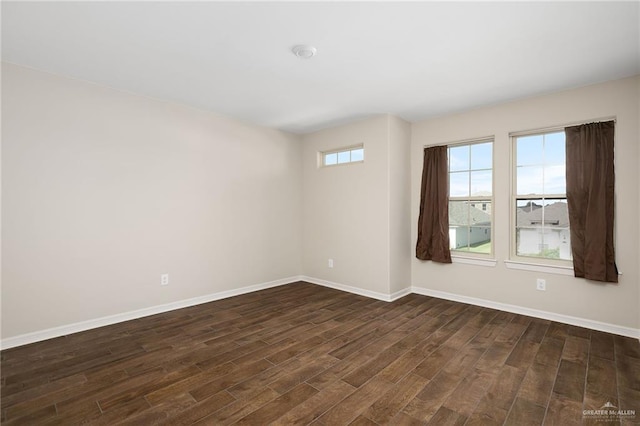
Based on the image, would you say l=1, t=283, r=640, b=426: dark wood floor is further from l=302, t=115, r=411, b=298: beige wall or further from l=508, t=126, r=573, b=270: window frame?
l=302, t=115, r=411, b=298: beige wall

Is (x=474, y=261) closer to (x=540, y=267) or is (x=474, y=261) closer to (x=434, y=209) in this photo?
(x=540, y=267)

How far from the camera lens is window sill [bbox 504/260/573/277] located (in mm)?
3410

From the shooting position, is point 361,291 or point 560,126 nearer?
point 560,126

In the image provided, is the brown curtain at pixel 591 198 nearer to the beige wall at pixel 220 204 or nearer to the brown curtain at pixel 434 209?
the beige wall at pixel 220 204

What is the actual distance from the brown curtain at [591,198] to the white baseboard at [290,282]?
519 mm

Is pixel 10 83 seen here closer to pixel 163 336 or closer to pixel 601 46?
pixel 163 336

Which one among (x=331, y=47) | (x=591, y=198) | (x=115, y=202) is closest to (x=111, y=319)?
(x=115, y=202)

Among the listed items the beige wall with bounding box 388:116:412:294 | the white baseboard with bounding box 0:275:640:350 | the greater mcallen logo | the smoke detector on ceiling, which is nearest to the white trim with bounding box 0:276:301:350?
the white baseboard with bounding box 0:275:640:350

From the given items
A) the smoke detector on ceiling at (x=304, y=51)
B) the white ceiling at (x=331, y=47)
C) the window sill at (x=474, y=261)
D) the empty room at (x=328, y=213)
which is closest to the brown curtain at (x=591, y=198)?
the empty room at (x=328, y=213)

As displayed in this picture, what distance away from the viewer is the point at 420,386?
220 cm

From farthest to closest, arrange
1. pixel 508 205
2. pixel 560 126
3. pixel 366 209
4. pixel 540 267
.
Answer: pixel 366 209
pixel 508 205
pixel 540 267
pixel 560 126

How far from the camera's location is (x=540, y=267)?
3574mm

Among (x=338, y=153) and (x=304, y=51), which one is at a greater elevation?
(x=304, y=51)

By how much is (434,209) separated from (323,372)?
2.89 meters
